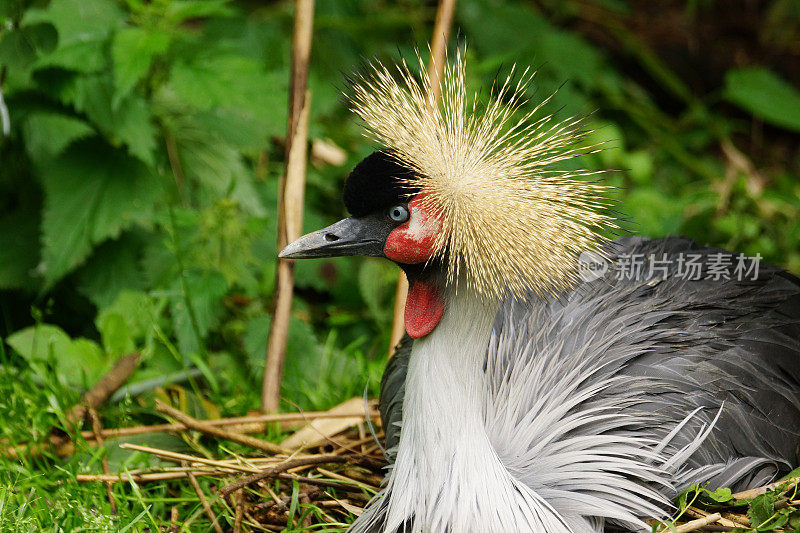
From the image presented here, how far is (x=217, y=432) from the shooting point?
6.84ft

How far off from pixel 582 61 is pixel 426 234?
1961 mm

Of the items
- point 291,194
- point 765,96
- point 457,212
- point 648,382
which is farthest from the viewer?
point 765,96

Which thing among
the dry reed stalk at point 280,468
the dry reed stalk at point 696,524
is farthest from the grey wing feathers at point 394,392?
the dry reed stalk at point 696,524

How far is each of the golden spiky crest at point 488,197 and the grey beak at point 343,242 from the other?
12 cm

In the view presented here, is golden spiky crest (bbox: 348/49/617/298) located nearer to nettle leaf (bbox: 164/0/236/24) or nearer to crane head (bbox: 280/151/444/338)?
crane head (bbox: 280/151/444/338)

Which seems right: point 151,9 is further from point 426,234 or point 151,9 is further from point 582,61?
point 582,61

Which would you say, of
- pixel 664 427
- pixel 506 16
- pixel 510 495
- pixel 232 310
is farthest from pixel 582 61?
pixel 510 495

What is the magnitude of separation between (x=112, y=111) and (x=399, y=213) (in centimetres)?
109

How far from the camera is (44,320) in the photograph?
8.70 ft

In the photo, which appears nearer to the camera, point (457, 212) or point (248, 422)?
point (457, 212)

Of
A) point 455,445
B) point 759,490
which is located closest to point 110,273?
point 455,445

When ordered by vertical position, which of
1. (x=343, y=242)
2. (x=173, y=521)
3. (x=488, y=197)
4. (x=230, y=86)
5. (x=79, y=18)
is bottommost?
(x=173, y=521)

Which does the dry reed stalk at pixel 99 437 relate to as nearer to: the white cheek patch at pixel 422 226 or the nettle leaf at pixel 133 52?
the nettle leaf at pixel 133 52

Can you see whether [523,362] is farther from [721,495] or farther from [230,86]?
[230,86]
